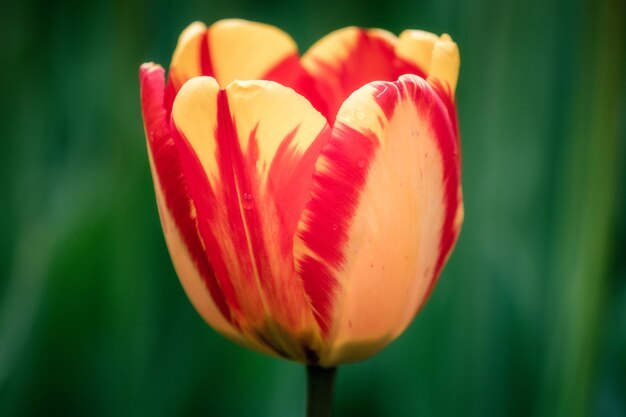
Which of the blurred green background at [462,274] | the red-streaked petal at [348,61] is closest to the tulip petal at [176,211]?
the red-streaked petal at [348,61]

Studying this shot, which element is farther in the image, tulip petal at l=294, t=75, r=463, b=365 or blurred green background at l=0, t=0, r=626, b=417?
blurred green background at l=0, t=0, r=626, b=417

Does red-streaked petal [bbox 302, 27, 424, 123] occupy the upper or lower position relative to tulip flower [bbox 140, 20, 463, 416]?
upper

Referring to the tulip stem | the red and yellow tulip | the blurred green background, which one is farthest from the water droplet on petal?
the blurred green background

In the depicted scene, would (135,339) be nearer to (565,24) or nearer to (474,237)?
(474,237)

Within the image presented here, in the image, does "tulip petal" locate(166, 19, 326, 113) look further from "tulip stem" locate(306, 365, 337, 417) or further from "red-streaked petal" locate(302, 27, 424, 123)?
"tulip stem" locate(306, 365, 337, 417)

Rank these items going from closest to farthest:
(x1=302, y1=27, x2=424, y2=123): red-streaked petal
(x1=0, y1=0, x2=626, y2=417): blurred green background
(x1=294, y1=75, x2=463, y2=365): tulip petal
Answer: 1. (x1=294, y1=75, x2=463, y2=365): tulip petal
2. (x1=302, y1=27, x2=424, y2=123): red-streaked petal
3. (x1=0, y1=0, x2=626, y2=417): blurred green background

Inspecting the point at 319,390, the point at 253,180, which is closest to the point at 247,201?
the point at 253,180

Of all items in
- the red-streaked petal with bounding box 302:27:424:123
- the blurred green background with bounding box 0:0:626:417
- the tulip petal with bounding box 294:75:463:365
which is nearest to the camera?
the tulip petal with bounding box 294:75:463:365
